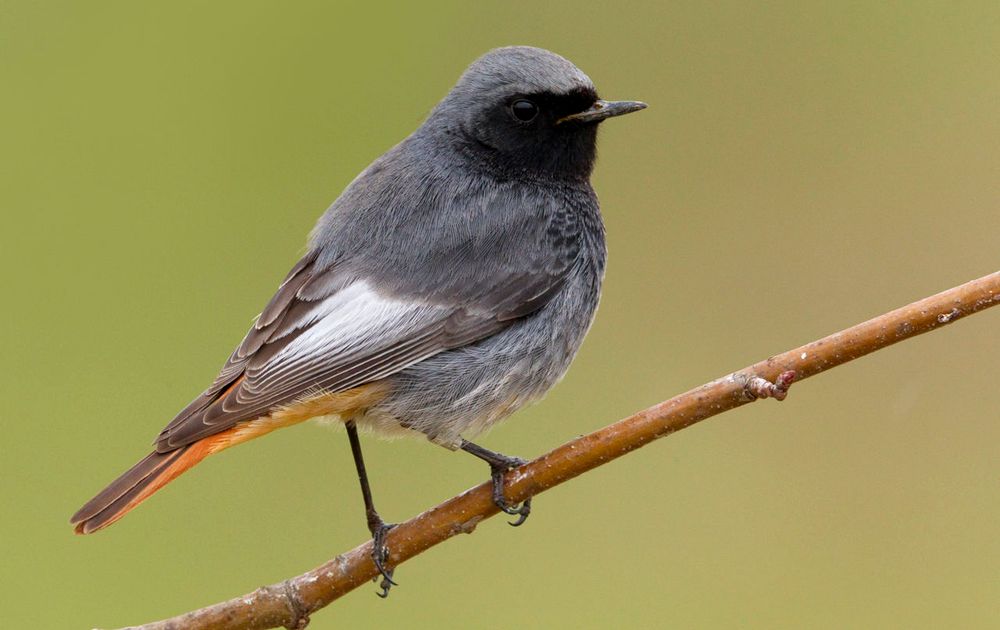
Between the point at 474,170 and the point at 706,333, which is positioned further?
the point at 706,333

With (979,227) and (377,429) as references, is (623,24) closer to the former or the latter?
(979,227)

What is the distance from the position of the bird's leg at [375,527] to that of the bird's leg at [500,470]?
1.08 ft

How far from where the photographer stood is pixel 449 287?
159 inches

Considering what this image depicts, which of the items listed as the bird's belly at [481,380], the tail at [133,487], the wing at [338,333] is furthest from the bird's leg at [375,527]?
the tail at [133,487]

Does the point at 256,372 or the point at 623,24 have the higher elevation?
the point at 623,24

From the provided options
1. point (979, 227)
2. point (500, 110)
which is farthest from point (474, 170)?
point (979, 227)

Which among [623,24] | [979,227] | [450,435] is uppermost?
[623,24]

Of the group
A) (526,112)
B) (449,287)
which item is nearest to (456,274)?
(449,287)

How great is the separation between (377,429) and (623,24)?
301cm

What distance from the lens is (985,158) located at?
6.16 meters

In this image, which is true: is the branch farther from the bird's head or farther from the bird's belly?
the bird's head

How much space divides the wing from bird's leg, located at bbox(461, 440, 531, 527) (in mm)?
316

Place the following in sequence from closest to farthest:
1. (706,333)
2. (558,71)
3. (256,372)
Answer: (256,372) < (558,71) < (706,333)

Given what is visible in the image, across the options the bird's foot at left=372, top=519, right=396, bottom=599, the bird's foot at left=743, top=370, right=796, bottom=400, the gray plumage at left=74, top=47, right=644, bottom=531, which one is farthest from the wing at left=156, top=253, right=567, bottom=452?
the bird's foot at left=743, top=370, right=796, bottom=400
